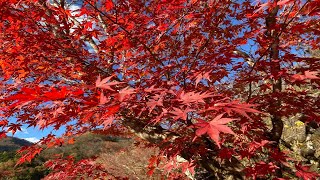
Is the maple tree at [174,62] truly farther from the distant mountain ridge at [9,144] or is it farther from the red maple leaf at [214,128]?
the distant mountain ridge at [9,144]

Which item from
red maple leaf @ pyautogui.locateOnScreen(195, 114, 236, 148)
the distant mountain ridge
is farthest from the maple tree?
the distant mountain ridge

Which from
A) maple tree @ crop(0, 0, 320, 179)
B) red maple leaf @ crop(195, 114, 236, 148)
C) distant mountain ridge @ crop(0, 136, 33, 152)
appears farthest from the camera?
distant mountain ridge @ crop(0, 136, 33, 152)

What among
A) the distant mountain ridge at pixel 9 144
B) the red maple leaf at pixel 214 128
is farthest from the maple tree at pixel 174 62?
the distant mountain ridge at pixel 9 144

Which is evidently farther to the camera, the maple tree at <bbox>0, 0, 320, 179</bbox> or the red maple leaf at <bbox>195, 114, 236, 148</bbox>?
the maple tree at <bbox>0, 0, 320, 179</bbox>

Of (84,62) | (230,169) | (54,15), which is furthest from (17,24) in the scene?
(230,169)

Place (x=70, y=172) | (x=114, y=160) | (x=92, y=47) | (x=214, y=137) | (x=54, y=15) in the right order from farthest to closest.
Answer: (x=114, y=160) → (x=70, y=172) → (x=92, y=47) → (x=54, y=15) → (x=214, y=137)

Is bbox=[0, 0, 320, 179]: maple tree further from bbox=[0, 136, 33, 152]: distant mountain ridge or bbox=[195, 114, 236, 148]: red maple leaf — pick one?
bbox=[0, 136, 33, 152]: distant mountain ridge

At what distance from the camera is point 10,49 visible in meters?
4.05

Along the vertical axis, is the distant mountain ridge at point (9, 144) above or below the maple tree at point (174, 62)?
A: below

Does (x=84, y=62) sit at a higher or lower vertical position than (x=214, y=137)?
higher

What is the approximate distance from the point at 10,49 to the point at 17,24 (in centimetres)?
41

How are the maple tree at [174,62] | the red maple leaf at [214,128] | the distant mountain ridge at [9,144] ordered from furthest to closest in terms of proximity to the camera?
1. the distant mountain ridge at [9,144]
2. the maple tree at [174,62]
3. the red maple leaf at [214,128]

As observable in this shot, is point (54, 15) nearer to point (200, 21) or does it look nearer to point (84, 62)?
point (84, 62)

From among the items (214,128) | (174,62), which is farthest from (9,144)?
(214,128)
